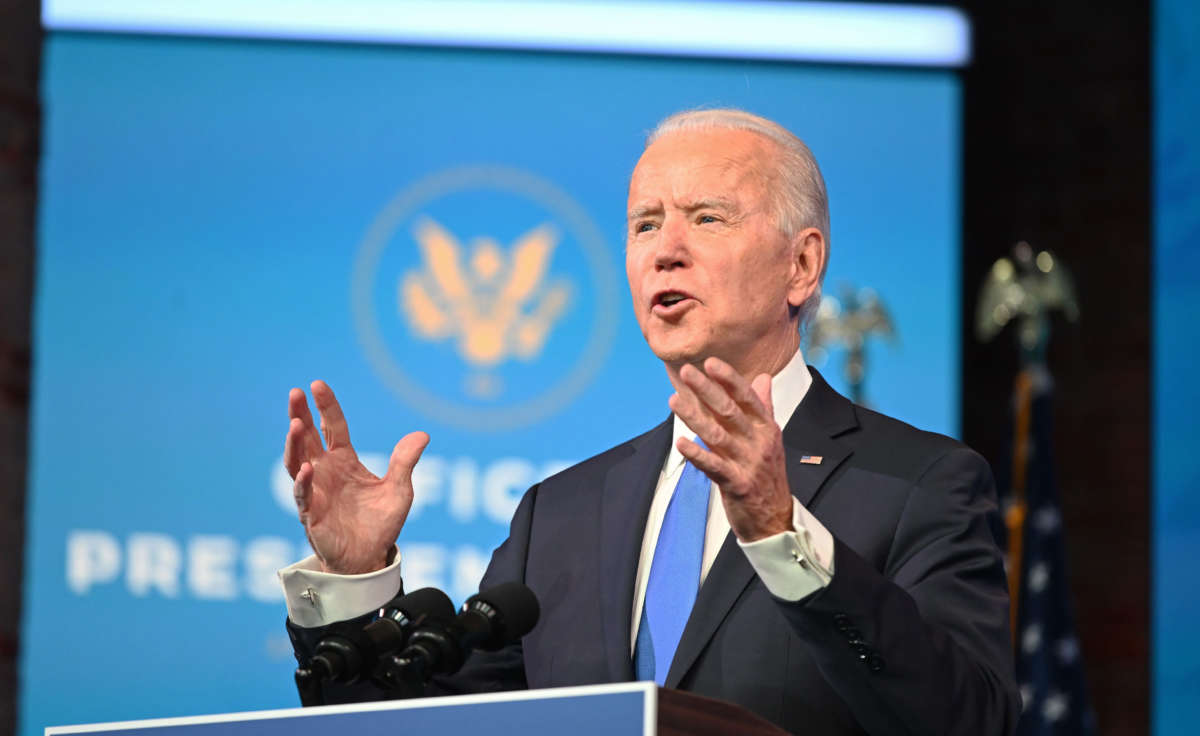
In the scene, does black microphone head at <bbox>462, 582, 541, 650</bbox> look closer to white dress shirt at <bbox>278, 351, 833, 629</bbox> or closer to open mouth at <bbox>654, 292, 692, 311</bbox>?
white dress shirt at <bbox>278, 351, 833, 629</bbox>

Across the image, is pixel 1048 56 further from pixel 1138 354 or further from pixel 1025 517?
pixel 1025 517

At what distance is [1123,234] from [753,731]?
5.64m

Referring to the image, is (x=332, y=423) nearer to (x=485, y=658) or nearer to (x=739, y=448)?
(x=485, y=658)

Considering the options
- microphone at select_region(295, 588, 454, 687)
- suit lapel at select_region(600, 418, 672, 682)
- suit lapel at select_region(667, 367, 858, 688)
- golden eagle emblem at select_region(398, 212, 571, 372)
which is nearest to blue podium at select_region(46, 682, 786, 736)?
microphone at select_region(295, 588, 454, 687)

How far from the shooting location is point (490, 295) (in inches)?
231

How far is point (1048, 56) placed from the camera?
6859 millimetres

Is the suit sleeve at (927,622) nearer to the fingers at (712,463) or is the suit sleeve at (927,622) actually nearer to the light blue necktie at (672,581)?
the fingers at (712,463)

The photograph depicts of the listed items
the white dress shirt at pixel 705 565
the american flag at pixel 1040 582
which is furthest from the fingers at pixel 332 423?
the american flag at pixel 1040 582

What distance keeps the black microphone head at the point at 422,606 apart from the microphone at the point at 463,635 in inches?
0.9

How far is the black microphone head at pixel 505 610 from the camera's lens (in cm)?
177

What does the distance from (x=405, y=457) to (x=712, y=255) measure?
A: 0.51 m

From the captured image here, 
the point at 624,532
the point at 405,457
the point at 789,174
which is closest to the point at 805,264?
the point at 789,174

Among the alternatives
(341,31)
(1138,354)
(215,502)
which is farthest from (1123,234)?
(215,502)

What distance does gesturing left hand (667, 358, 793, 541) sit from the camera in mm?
1684
